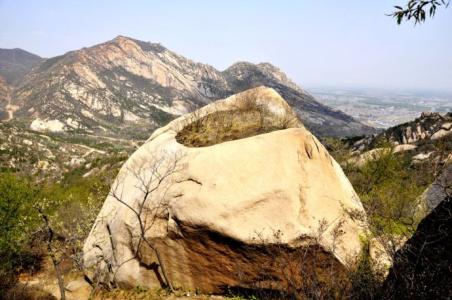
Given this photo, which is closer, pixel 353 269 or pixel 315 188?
pixel 353 269

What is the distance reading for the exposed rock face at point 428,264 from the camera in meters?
8.37

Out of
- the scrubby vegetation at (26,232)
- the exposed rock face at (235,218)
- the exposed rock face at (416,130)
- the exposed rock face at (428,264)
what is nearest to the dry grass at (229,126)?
the exposed rock face at (235,218)

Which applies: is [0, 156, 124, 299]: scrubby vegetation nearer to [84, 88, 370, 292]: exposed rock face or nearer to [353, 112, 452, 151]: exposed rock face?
[84, 88, 370, 292]: exposed rock face

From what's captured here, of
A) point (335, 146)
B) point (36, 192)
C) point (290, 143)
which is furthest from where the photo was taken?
point (335, 146)

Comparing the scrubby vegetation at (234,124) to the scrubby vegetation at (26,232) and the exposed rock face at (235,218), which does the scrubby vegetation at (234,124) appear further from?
the scrubby vegetation at (26,232)

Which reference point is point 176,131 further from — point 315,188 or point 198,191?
point 315,188

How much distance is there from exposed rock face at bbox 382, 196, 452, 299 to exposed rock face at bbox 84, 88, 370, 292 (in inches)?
149

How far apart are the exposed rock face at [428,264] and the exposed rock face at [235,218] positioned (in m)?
3.78

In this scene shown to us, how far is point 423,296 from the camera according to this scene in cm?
779

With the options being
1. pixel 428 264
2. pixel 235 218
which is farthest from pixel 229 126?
pixel 428 264

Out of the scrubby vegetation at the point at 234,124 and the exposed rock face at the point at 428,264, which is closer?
the exposed rock face at the point at 428,264

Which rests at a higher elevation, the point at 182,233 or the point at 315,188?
the point at 315,188

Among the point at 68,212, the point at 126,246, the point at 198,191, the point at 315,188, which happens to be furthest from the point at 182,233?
the point at 68,212

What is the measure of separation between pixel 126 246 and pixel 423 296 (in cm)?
1399
